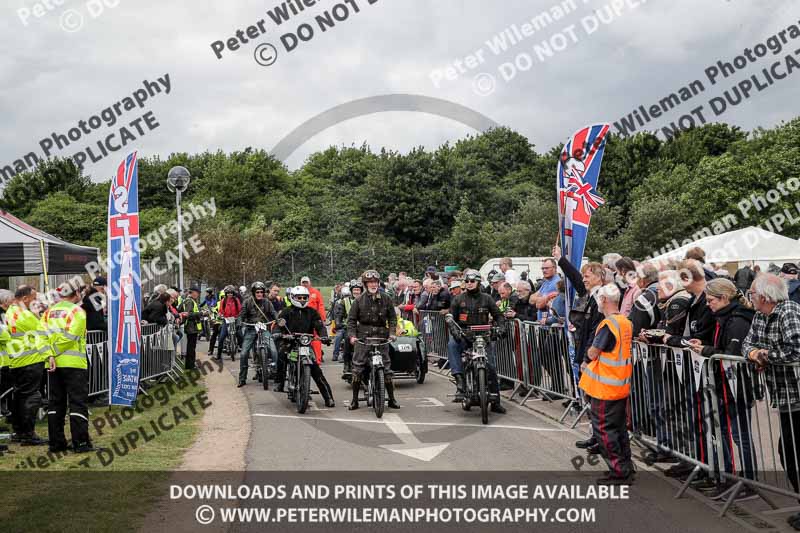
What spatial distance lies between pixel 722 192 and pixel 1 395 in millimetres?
39058

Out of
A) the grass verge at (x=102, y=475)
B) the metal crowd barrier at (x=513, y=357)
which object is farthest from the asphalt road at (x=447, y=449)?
the grass verge at (x=102, y=475)

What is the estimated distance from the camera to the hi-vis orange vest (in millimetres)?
7055

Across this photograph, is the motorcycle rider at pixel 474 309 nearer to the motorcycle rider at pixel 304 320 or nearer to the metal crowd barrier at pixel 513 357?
the metal crowd barrier at pixel 513 357

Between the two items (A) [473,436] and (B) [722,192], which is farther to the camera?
(B) [722,192]

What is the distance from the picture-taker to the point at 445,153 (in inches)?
2194

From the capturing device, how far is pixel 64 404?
8812 millimetres

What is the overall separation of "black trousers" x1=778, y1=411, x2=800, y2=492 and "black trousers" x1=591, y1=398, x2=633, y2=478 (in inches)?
57.2

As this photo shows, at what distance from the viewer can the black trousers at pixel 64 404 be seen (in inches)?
343

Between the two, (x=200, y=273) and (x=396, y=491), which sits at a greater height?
(x=200, y=273)

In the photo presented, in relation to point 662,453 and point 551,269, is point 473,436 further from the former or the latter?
point 551,269

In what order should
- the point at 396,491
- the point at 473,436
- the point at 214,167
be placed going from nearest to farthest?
the point at 396,491
the point at 473,436
the point at 214,167

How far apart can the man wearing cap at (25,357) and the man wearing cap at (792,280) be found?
1099 cm

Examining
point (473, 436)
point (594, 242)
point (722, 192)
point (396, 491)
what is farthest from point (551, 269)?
A: point (722, 192)

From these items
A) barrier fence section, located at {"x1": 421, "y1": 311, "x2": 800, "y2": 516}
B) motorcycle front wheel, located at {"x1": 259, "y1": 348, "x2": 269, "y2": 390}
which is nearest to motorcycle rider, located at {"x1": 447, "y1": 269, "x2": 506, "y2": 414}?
barrier fence section, located at {"x1": 421, "y1": 311, "x2": 800, "y2": 516}
